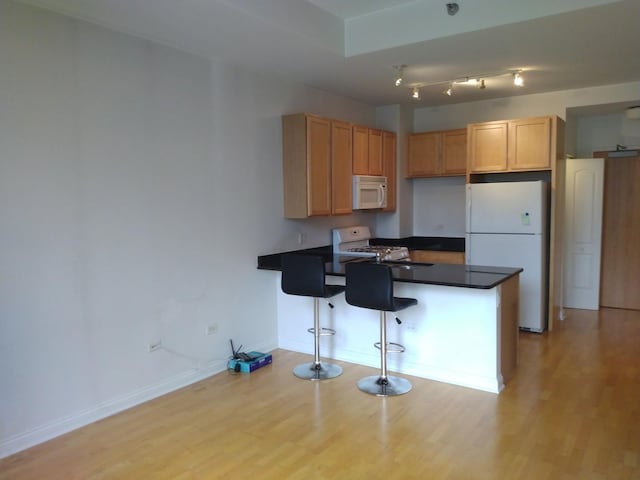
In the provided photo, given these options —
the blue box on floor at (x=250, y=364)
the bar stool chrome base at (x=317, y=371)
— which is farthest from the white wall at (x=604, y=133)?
the blue box on floor at (x=250, y=364)

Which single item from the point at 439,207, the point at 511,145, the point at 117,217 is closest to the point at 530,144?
the point at 511,145

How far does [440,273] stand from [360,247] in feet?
6.14

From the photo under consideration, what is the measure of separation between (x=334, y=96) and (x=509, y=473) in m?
4.16

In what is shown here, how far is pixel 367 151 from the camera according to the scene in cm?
550

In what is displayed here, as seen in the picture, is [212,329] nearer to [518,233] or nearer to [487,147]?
[518,233]

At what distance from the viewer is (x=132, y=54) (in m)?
3.40

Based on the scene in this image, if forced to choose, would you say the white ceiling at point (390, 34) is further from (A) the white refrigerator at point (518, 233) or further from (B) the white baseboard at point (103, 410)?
(B) the white baseboard at point (103, 410)

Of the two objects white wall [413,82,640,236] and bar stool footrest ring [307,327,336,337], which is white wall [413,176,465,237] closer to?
white wall [413,82,640,236]

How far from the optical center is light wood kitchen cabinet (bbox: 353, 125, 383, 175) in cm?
528

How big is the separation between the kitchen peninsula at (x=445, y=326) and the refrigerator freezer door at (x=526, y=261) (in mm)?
1169

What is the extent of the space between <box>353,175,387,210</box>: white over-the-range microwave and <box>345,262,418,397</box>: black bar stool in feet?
5.88

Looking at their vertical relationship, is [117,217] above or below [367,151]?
below

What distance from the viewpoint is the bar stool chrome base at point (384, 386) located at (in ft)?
11.7

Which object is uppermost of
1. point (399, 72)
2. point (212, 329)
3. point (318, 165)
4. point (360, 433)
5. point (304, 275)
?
point (399, 72)
